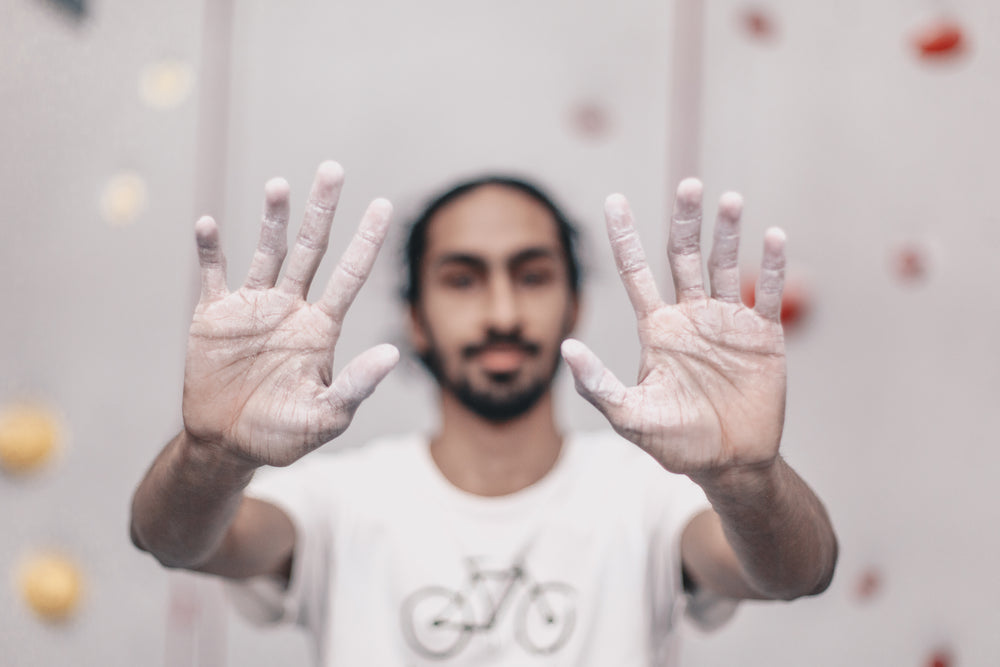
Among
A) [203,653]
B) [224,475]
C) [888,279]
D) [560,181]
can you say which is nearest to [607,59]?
[560,181]

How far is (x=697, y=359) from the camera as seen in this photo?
69 centimetres

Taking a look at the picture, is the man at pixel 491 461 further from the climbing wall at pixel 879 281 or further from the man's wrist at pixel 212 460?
the climbing wall at pixel 879 281

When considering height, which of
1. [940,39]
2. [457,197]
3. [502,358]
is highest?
[940,39]

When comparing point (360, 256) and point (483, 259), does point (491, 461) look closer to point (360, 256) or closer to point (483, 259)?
point (483, 259)

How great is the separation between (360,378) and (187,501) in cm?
22

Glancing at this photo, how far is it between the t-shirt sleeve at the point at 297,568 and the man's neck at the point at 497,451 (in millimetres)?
178

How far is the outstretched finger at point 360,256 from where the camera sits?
0.70m

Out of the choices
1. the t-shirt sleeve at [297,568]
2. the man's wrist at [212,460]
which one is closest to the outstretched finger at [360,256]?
the man's wrist at [212,460]

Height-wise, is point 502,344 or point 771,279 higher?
point 771,279

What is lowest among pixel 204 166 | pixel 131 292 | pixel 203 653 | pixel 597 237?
pixel 203 653

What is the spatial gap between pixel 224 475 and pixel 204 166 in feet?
2.97

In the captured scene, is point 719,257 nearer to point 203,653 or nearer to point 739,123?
point 739,123

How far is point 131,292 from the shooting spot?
1452 mm

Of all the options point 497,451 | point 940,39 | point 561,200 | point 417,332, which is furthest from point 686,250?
point 940,39
